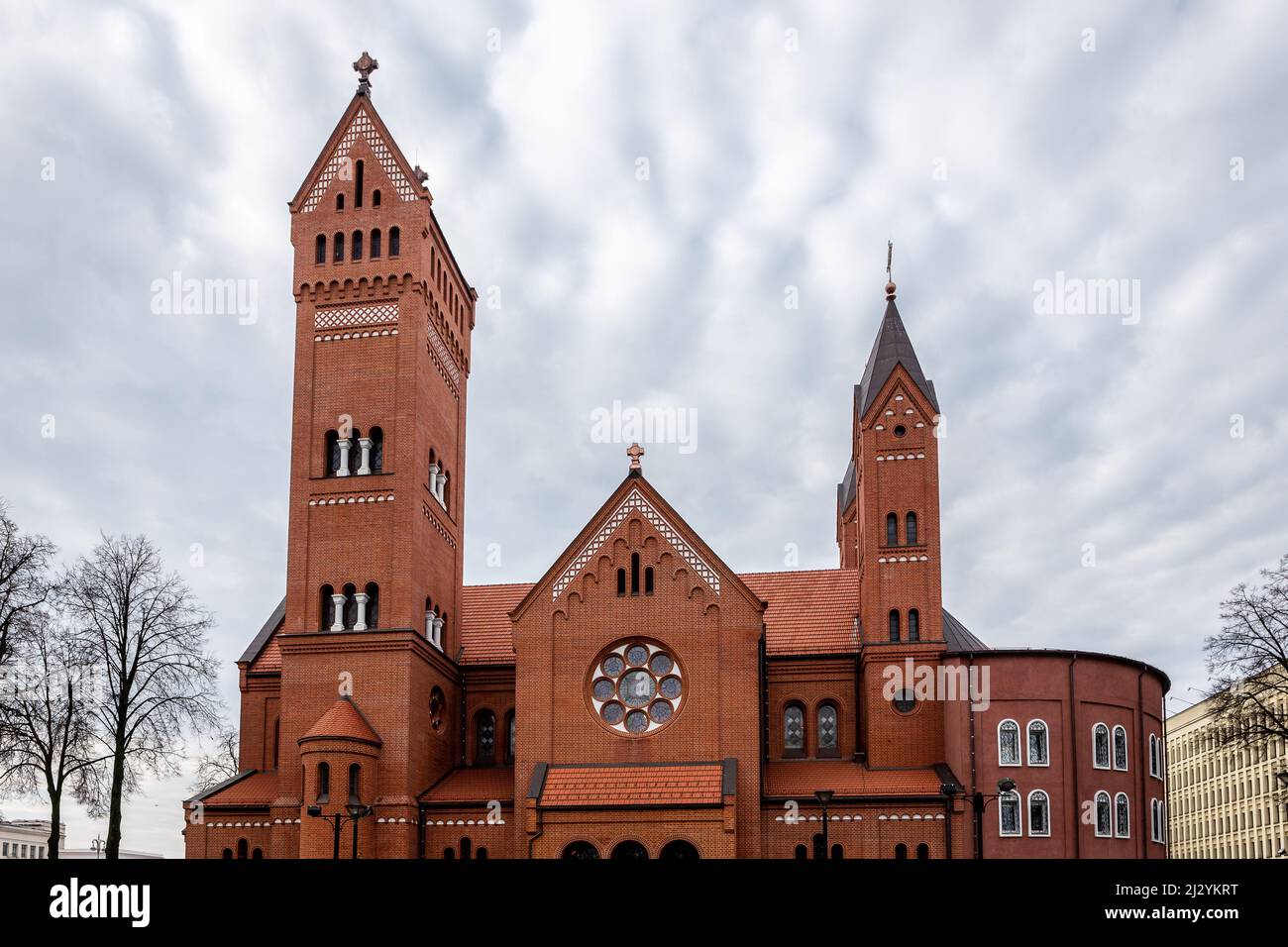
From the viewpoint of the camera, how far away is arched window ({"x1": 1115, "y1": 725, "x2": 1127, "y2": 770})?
47625mm

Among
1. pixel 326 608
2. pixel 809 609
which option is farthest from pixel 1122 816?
pixel 326 608

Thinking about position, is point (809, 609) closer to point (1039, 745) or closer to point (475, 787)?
point (1039, 745)

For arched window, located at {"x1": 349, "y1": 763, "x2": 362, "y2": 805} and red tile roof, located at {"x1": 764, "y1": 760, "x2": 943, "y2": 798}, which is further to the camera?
arched window, located at {"x1": 349, "y1": 763, "x2": 362, "y2": 805}

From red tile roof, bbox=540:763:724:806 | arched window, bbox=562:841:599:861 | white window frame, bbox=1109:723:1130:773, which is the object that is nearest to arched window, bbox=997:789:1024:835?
white window frame, bbox=1109:723:1130:773

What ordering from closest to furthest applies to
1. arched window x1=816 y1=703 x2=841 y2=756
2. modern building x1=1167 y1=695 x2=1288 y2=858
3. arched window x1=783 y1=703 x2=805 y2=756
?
arched window x1=816 y1=703 x2=841 y2=756
arched window x1=783 y1=703 x2=805 y2=756
modern building x1=1167 y1=695 x2=1288 y2=858

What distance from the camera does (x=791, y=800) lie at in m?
46.2

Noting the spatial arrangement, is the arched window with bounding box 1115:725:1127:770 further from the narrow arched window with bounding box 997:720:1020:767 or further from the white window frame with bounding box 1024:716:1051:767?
the narrow arched window with bounding box 997:720:1020:767

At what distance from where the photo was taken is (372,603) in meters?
50.5

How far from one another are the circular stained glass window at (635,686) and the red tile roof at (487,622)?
7.08 metres

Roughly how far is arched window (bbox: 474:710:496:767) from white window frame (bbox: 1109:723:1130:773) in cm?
2284

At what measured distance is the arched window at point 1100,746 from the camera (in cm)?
4688

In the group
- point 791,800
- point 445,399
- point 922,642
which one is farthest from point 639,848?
point 445,399
